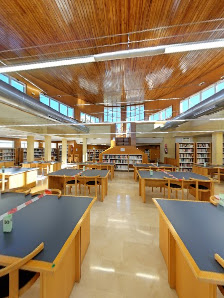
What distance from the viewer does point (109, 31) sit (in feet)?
11.9

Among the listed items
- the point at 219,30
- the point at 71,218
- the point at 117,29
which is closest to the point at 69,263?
the point at 71,218

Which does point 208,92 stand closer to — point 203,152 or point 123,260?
point 203,152

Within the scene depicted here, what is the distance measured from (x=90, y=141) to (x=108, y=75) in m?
8.05

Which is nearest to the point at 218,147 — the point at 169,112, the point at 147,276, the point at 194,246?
the point at 169,112

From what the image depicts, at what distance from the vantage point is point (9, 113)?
21.7 ft

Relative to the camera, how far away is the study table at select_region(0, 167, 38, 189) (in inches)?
183

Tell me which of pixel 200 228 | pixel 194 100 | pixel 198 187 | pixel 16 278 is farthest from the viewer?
pixel 194 100

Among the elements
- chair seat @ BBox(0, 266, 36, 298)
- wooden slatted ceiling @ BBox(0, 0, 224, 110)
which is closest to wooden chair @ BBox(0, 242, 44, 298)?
chair seat @ BBox(0, 266, 36, 298)

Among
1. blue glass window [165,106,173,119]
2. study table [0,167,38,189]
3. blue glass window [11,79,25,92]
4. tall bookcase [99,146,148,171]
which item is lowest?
study table [0,167,38,189]

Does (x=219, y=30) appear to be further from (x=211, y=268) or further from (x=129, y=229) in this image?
(x=129, y=229)

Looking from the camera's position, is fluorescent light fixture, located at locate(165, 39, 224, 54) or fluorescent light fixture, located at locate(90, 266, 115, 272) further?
fluorescent light fixture, located at locate(165, 39, 224, 54)

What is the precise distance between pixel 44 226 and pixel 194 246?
1406mm

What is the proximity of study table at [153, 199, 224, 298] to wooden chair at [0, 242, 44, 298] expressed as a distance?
1.10 m

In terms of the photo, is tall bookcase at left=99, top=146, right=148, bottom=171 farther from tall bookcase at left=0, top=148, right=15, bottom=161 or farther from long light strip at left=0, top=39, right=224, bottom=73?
tall bookcase at left=0, top=148, right=15, bottom=161
